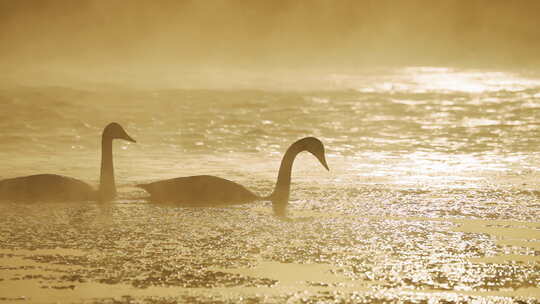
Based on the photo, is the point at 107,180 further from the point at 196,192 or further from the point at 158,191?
the point at 196,192

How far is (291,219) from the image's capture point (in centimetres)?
778

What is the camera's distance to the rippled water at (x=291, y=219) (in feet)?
18.8

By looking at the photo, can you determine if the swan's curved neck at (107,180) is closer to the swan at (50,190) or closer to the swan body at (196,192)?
the swan at (50,190)

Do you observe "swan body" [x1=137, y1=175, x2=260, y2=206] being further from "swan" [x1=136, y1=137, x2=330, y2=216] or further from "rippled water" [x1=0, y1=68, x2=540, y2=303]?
"rippled water" [x1=0, y1=68, x2=540, y2=303]

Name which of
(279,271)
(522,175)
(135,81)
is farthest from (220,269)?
(135,81)

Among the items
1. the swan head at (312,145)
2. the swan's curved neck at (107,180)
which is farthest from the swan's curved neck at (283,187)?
the swan's curved neck at (107,180)

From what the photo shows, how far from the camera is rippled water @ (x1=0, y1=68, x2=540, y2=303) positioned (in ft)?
18.8

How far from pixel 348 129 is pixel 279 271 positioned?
31.5ft

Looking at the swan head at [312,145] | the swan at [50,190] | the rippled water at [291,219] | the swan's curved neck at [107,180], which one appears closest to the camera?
the rippled water at [291,219]

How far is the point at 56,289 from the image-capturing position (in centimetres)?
557

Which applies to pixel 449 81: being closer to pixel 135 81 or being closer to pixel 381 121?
pixel 135 81

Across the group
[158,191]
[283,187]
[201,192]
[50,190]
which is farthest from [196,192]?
[50,190]

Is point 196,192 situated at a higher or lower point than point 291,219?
higher

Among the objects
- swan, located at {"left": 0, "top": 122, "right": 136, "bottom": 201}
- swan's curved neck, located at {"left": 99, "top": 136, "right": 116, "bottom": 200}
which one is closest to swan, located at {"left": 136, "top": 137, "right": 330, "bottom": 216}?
swan's curved neck, located at {"left": 99, "top": 136, "right": 116, "bottom": 200}
